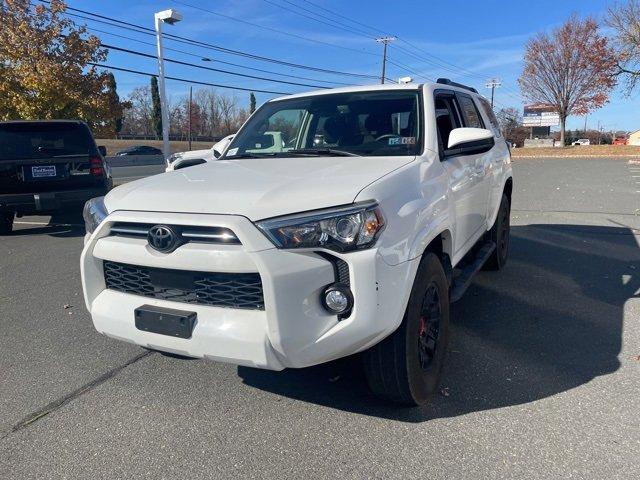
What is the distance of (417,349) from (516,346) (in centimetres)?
139

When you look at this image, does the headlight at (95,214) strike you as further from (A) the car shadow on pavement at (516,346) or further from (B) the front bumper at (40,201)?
(B) the front bumper at (40,201)

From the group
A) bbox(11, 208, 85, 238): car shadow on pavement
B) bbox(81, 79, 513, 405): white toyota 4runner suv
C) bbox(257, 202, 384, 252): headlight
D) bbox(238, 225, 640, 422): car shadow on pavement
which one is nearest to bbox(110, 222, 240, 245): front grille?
bbox(81, 79, 513, 405): white toyota 4runner suv

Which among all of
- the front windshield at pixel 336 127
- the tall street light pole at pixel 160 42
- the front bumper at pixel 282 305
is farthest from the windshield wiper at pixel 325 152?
the tall street light pole at pixel 160 42

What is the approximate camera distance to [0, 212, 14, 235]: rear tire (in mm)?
8602

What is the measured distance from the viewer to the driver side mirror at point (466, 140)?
10.9 feet

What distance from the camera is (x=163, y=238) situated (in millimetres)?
2525

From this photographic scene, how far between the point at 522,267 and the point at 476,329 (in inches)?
90.7

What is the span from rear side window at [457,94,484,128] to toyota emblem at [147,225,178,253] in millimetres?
3066

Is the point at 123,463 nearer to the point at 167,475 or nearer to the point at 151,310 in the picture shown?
the point at 167,475

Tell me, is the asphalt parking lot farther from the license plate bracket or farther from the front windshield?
the front windshield

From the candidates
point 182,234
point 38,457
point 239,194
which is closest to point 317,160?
point 239,194

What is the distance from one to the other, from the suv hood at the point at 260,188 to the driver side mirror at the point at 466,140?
1.36 ft

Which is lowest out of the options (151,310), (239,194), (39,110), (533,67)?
Answer: (151,310)

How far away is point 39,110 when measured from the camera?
49.3 ft
